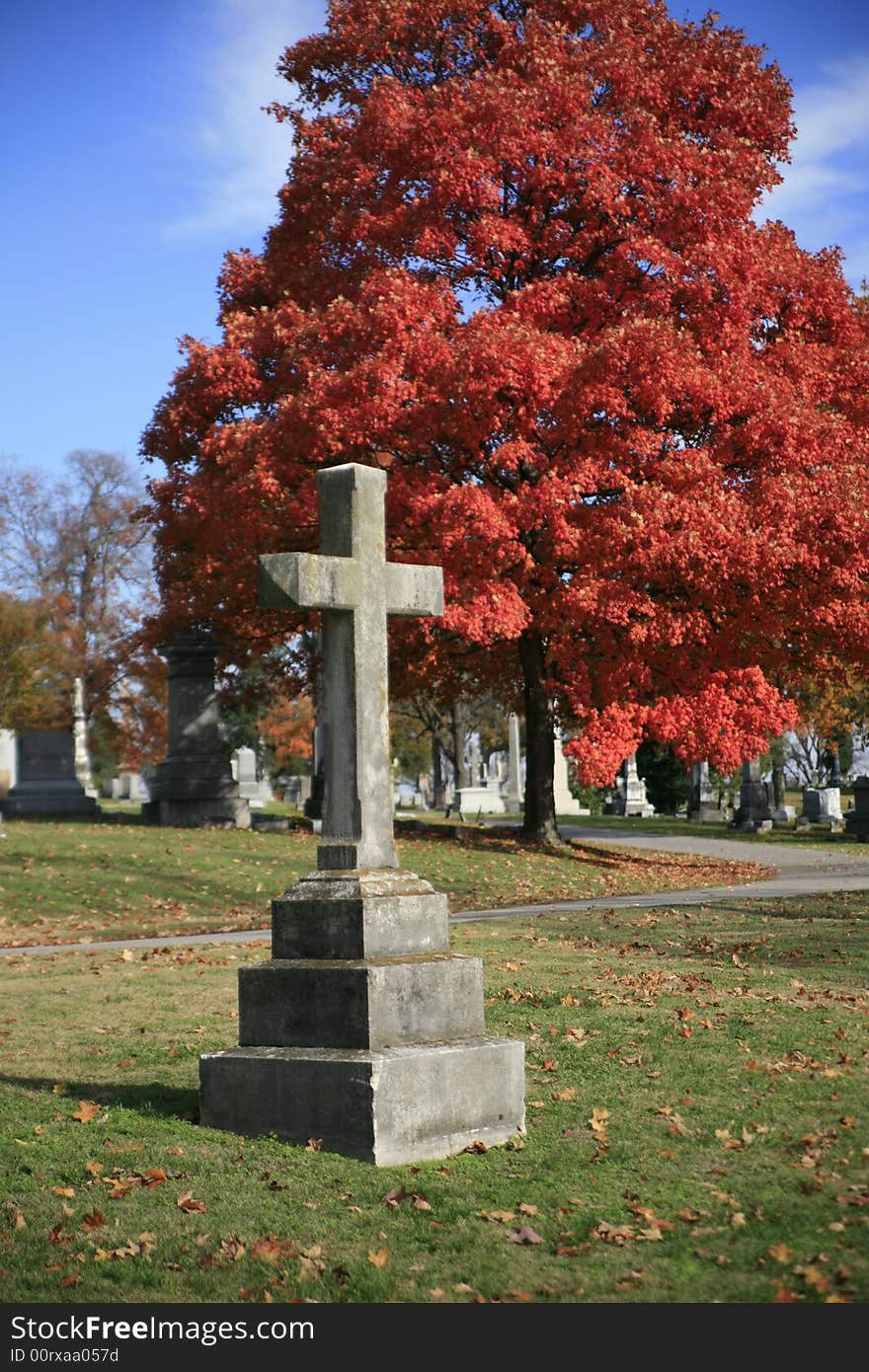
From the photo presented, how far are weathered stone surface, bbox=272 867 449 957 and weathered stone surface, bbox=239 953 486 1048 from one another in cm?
7

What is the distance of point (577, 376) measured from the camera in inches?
765

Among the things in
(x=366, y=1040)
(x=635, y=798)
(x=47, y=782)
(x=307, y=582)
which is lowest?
(x=366, y=1040)

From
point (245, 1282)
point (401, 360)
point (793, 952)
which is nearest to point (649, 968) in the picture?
point (793, 952)

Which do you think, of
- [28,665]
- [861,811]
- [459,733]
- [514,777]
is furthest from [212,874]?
[459,733]

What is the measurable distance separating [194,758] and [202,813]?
1137 mm

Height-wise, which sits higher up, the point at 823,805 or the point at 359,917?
the point at 359,917

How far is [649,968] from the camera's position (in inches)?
406

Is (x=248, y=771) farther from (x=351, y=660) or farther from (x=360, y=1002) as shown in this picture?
(x=360, y=1002)

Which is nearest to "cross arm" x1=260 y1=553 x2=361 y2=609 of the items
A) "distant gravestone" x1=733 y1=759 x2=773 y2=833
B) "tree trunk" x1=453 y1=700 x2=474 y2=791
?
"distant gravestone" x1=733 y1=759 x2=773 y2=833

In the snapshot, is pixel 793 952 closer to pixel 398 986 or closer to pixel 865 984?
pixel 865 984

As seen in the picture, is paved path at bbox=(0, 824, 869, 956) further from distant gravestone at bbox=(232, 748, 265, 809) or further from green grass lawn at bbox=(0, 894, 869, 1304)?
distant gravestone at bbox=(232, 748, 265, 809)

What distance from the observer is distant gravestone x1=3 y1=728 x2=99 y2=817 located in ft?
89.6

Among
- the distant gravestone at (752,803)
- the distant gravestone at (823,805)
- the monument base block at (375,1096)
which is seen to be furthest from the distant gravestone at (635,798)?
the monument base block at (375,1096)

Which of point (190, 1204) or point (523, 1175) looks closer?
point (190, 1204)
